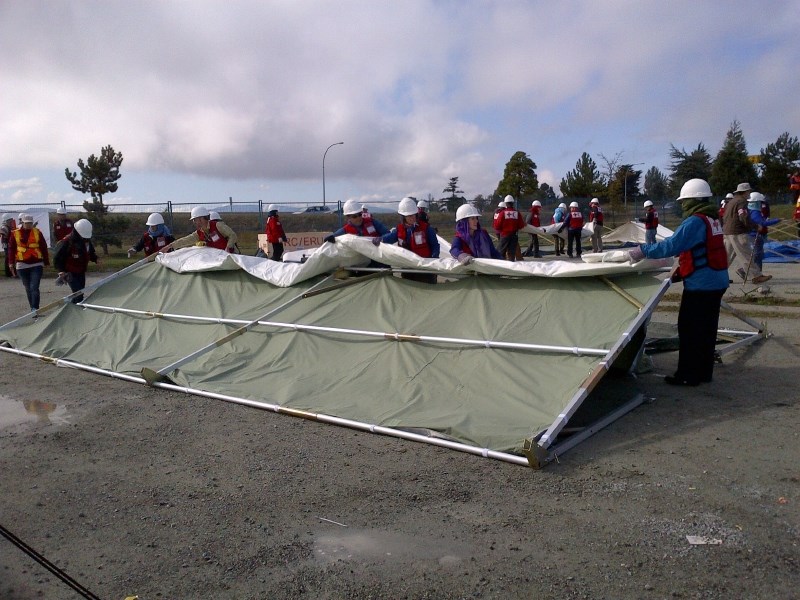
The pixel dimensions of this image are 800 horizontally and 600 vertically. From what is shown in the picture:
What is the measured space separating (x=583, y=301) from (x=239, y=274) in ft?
15.1

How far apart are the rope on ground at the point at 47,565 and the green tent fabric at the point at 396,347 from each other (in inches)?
94.9

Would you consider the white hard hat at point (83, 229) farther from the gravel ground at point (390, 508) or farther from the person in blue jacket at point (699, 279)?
the person in blue jacket at point (699, 279)

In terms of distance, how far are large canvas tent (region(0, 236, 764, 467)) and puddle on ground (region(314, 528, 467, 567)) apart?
1.09 metres

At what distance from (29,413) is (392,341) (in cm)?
335

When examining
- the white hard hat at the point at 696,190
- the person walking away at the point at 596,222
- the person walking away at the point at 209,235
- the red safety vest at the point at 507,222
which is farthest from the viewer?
the person walking away at the point at 596,222

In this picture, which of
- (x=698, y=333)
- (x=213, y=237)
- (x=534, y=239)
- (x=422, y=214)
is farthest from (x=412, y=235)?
(x=534, y=239)

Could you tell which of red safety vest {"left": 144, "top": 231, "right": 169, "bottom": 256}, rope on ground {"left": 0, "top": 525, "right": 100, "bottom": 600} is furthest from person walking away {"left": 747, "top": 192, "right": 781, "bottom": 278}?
rope on ground {"left": 0, "top": 525, "right": 100, "bottom": 600}

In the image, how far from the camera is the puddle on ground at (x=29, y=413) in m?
5.86

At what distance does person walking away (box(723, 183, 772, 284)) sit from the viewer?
1192cm

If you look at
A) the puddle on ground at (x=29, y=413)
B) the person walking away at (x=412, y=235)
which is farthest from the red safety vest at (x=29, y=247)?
the person walking away at (x=412, y=235)

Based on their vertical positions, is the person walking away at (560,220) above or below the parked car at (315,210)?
below

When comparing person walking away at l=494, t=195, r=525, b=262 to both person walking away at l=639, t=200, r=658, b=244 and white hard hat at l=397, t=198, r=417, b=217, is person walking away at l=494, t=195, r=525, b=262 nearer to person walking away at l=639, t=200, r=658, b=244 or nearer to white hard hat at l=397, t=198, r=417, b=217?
person walking away at l=639, t=200, r=658, b=244

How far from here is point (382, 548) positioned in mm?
3535

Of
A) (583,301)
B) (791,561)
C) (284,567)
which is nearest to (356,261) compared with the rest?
(583,301)
